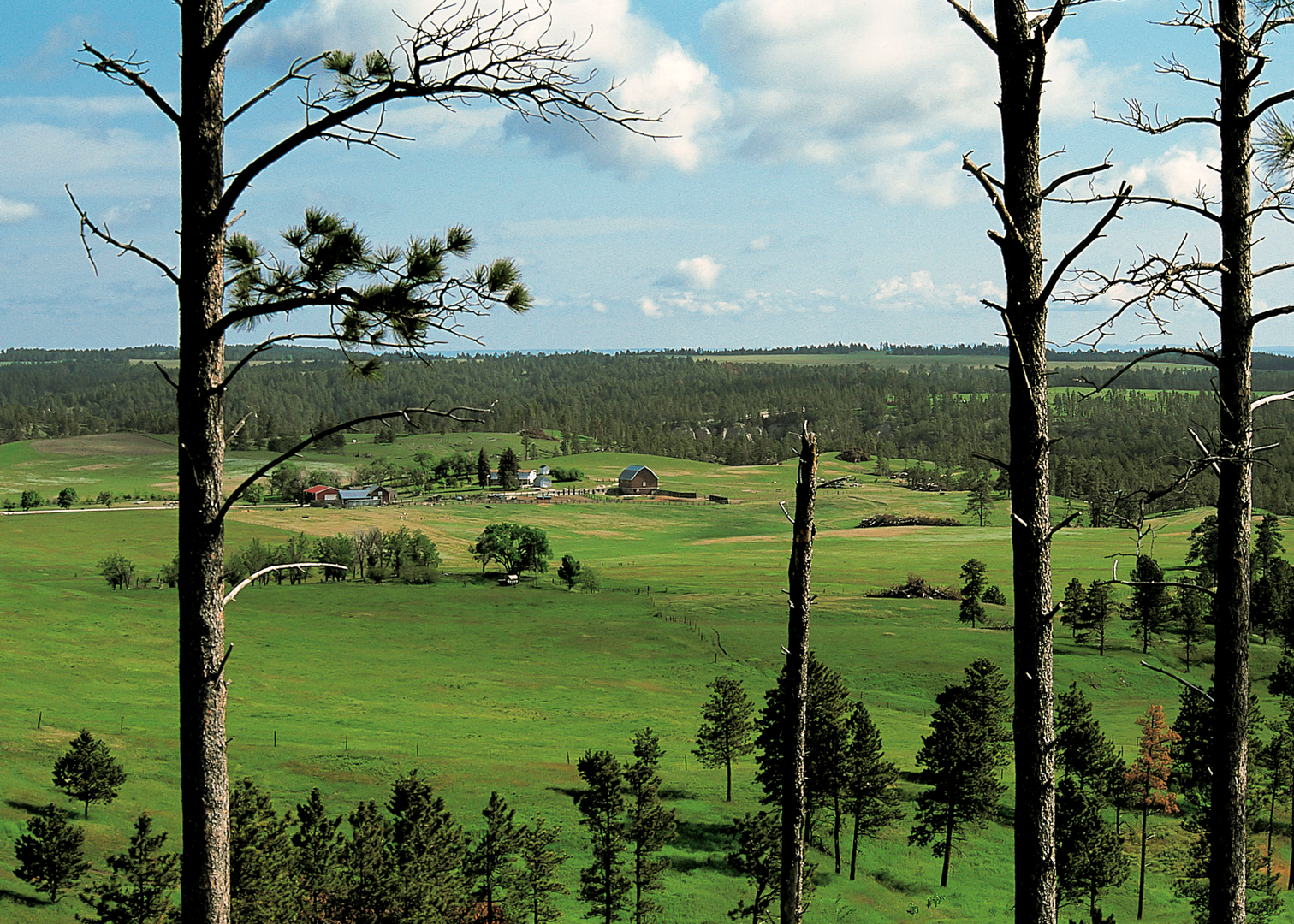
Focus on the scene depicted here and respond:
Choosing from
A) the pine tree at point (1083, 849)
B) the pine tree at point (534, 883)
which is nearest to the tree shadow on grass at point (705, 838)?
the pine tree at point (534, 883)

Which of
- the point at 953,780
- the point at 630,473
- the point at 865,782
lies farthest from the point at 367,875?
the point at 630,473

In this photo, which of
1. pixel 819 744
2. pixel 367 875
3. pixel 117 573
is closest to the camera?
pixel 367 875

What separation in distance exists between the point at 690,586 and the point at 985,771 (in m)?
61.5

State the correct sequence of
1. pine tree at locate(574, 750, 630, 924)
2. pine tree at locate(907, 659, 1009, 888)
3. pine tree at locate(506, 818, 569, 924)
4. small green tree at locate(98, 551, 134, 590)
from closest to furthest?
pine tree at locate(506, 818, 569, 924) → pine tree at locate(574, 750, 630, 924) → pine tree at locate(907, 659, 1009, 888) → small green tree at locate(98, 551, 134, 590)

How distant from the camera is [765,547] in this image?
138 m

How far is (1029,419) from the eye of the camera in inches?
278

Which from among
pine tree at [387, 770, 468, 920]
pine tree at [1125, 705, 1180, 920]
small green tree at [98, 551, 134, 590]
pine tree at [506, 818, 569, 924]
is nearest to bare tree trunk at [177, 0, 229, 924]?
pine tree at [387, 770, 468, 920]

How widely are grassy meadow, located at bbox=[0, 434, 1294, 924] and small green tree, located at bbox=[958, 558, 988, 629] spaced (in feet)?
7.15

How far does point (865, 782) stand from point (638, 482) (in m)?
153

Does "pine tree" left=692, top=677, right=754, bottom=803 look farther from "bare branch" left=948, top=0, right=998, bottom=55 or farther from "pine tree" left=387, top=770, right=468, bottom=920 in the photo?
"bare branch" left=948, top=0, right=998, bottom=55

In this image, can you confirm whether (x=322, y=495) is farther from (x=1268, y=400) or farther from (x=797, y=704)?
(x=1268, y=400)

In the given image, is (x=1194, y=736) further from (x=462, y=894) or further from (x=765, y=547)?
(x=765, y=547)

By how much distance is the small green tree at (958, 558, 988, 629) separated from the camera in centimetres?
8719

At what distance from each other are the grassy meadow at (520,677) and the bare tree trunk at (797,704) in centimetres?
2582
